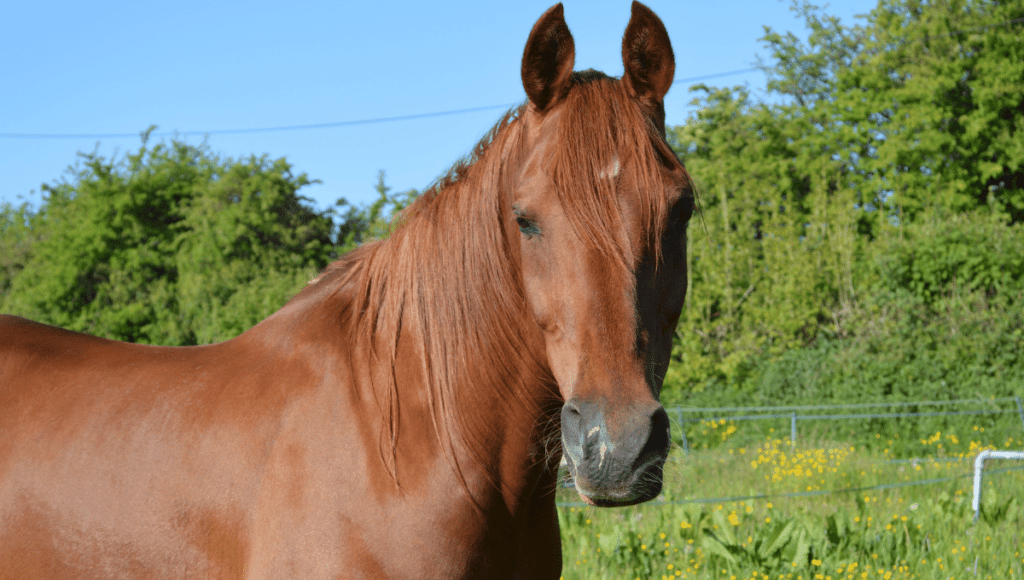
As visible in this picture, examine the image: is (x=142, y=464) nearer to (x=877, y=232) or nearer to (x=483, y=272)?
(x=483, y=272)

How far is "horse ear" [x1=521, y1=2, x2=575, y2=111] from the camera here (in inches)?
73.0

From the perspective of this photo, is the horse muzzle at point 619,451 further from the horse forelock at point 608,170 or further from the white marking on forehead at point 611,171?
the white marking on forehead at point 611,171

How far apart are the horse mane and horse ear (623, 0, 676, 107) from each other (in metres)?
0.07

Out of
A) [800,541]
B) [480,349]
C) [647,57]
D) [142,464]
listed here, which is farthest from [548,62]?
[800,541]

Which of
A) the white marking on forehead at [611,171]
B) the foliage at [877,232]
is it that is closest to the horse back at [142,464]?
the white marking on forehead at [611,171]

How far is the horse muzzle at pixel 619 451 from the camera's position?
148 cm

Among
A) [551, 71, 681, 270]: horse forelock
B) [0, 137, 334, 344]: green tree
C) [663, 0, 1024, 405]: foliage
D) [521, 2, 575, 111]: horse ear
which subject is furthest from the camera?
[0, 137, 334, 344]: green tree

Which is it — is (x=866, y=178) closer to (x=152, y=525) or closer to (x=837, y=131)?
(x=837, y=131)

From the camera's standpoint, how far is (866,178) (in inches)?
757

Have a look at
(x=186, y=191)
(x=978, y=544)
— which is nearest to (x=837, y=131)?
(x=978, y=544)

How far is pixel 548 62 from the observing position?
6.24 feet

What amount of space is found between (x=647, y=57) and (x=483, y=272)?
2.33ft

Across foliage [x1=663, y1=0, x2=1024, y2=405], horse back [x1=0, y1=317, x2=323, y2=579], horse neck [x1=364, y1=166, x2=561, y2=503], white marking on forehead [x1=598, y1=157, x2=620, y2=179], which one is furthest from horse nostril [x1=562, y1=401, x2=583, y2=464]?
foliage [x1=663, y1=0, x2=1024, y2=405]

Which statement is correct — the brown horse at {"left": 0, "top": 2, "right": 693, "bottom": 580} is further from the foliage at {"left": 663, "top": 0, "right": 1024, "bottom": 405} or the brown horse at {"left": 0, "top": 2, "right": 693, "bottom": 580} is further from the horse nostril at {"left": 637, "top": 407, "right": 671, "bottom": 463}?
the foliage at {"left": 663, "top": 0, "right": 1024, "bottom": 405}
